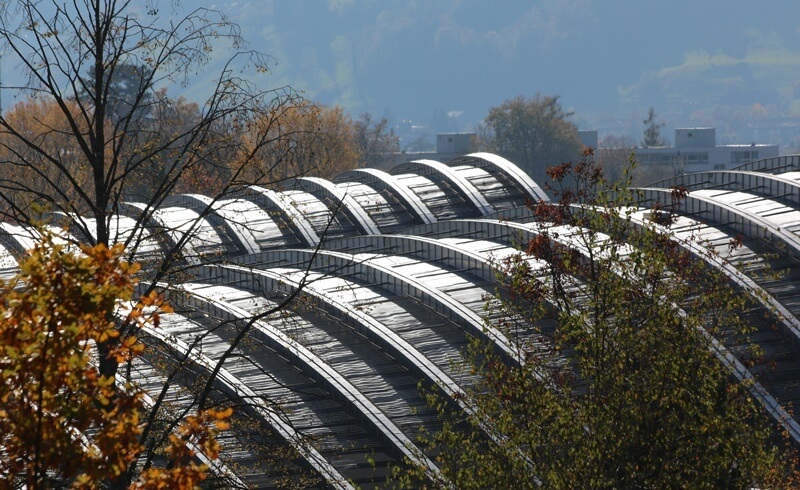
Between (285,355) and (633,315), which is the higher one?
(633,315)

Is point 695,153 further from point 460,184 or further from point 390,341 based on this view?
point 390,341

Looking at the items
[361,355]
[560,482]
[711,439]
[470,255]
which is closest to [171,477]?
[560,482]

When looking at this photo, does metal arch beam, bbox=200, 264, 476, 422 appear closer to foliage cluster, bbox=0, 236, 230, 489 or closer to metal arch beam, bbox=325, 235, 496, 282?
metal arch beam, bbox=325, 235, 496, 282

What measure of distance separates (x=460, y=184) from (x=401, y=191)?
3475 millimetres

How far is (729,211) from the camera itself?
40.3 meters

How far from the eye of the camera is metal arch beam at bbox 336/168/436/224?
5819 cm

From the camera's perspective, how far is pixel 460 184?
60.8 m

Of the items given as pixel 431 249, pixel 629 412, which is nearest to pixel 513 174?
pixel 431 249

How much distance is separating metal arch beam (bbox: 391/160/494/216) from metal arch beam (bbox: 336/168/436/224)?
2.61 meters

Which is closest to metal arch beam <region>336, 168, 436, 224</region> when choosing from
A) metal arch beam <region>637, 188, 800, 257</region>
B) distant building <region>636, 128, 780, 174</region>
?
metal arch beam <region>637, 188, 800, 257</region>

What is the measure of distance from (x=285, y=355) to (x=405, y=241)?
10246 mm

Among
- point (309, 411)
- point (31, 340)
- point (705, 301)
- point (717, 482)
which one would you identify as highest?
point (31, 340)

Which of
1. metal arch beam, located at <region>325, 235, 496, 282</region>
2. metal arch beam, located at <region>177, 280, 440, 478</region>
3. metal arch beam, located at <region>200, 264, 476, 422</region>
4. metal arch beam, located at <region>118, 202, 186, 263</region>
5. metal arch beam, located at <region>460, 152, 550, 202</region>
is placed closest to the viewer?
metal arch beam, located at <region>118, 202, 186, 263</region>

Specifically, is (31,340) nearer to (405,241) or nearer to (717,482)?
(717,482)
